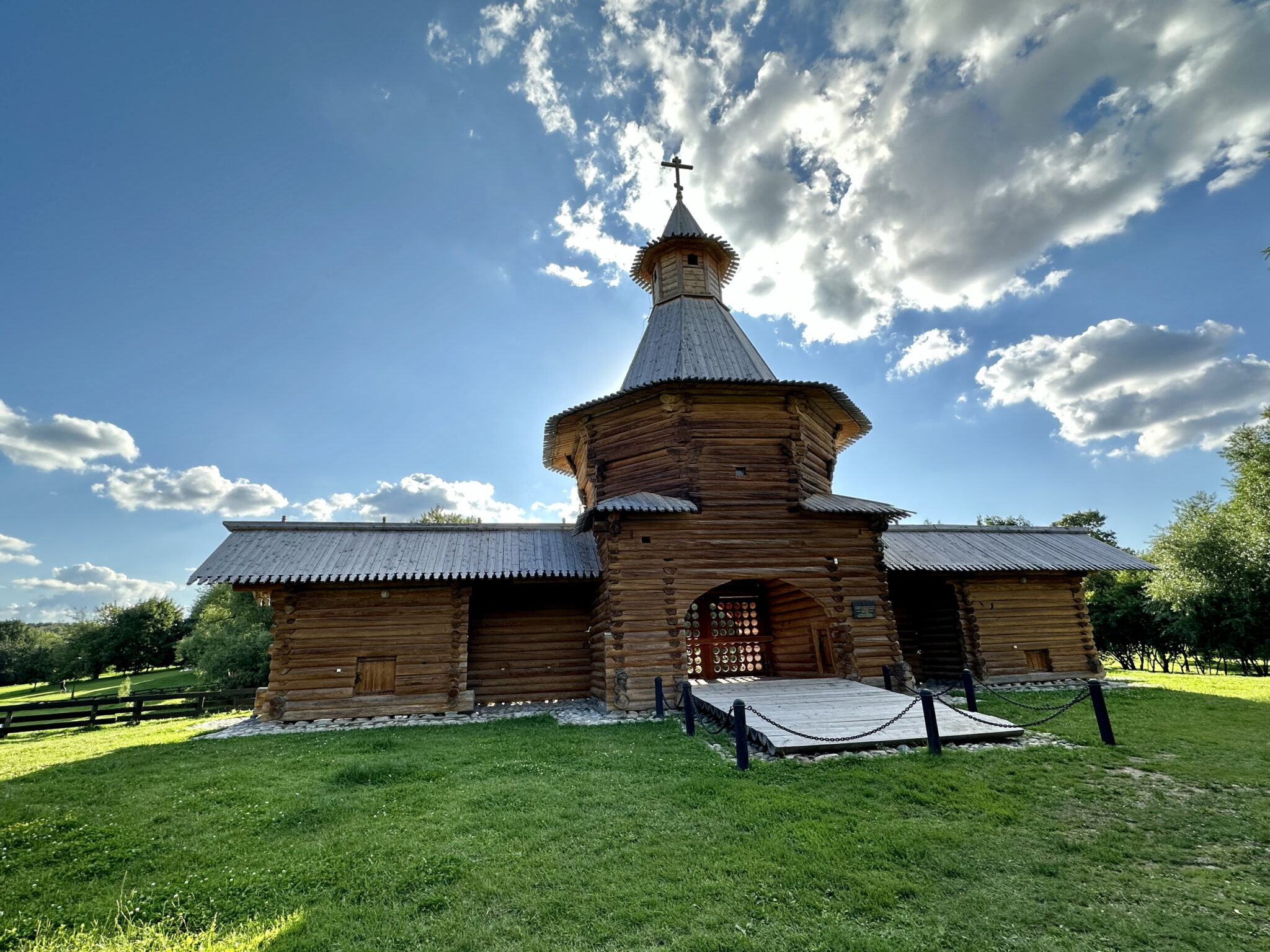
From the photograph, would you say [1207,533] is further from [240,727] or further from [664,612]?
[240,727]

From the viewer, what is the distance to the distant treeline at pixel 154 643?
2986 centimetres

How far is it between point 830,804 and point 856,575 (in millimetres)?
9868

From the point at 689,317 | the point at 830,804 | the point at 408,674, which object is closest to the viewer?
the point at 830,804

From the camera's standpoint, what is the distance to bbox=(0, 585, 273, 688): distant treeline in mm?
29859

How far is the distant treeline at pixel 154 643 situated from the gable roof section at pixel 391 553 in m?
13.9

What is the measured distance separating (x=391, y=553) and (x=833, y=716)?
42.8 feet

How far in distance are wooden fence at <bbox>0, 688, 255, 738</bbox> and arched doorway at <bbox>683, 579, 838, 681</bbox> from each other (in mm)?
14575

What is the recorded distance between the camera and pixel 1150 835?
5785mm

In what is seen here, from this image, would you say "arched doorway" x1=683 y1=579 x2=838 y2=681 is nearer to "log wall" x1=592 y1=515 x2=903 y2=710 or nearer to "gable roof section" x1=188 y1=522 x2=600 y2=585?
"log wall" x1=592 y1=515 x2=903 y2=710

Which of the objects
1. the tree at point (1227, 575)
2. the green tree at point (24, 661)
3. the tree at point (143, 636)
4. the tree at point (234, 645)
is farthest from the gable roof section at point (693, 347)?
the green tree at point (24, 661)

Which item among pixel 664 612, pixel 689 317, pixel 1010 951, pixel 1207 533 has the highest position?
pixel 689 317

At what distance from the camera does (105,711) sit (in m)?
17.4

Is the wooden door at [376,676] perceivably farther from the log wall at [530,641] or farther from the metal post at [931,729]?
the metal post at [931,729]

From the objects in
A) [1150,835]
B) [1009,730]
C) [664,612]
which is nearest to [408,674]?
[664,612]
